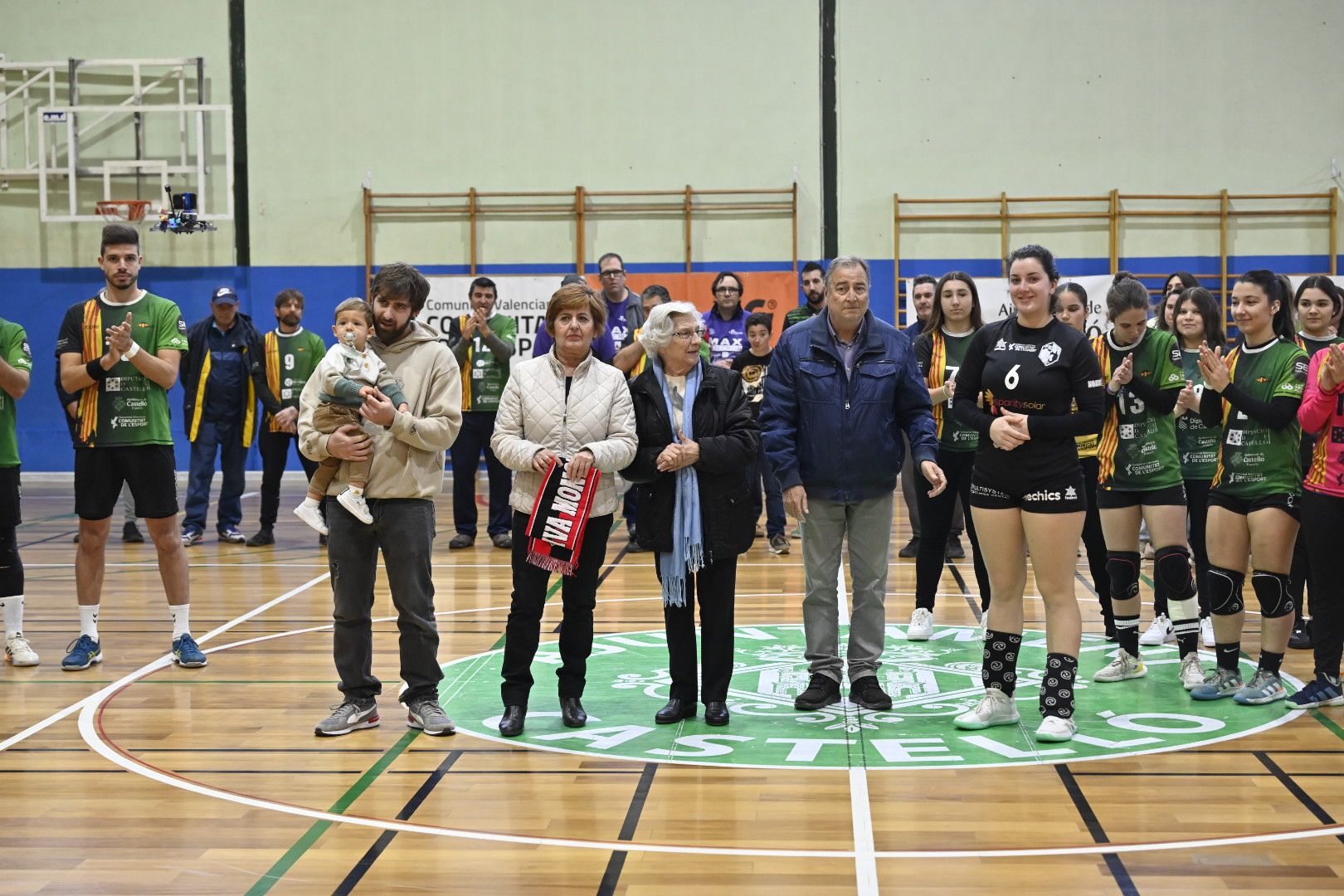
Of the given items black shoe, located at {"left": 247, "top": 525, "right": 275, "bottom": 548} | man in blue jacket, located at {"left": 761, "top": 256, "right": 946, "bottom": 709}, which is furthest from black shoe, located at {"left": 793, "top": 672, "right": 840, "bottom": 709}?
black shoe, located at {"left": 247, "top": 525, "right": 275, "bottom": 548}

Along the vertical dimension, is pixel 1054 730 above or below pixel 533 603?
below

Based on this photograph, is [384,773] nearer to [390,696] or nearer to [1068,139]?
[390,696]

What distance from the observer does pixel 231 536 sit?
10.4m

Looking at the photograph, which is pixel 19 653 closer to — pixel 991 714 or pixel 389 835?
pixel 389 835

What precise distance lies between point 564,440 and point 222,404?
656cm

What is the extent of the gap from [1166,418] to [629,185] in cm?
986

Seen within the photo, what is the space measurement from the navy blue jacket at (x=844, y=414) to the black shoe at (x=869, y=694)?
727 mm

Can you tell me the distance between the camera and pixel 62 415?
15.0 m

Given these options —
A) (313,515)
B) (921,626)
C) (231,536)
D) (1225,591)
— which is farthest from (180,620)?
(1225,591)

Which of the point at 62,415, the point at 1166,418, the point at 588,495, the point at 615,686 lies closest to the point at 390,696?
the point at 615,686

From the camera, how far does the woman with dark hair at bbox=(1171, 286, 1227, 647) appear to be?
5.72 metres

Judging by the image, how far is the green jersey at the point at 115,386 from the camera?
594 cm

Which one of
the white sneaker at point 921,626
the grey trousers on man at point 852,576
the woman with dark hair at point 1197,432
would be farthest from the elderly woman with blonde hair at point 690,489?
the woman with dark hair at point 1197,432

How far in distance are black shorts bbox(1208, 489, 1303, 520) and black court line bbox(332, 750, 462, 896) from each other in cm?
309
